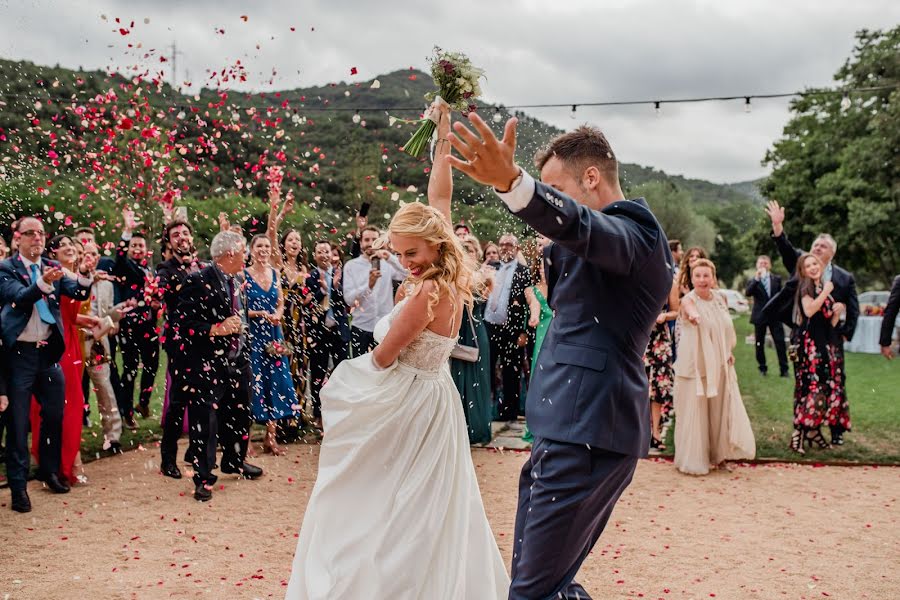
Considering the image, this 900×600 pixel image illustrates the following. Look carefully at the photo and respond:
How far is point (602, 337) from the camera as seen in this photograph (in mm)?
2574

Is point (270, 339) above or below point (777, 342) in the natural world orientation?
above

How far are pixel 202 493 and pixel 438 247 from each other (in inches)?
151

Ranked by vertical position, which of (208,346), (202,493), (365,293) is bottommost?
(202,493)

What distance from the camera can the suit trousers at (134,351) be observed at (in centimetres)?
955

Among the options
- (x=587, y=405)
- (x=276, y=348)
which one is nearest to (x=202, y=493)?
(x=276, y=348)

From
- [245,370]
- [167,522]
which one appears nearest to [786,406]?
[245,370]

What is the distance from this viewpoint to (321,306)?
9711 mm

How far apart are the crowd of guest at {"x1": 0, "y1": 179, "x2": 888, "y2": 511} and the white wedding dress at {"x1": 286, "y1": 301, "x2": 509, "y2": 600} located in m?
1.59

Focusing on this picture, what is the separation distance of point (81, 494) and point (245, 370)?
171 cm

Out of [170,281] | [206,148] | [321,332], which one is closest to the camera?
[170,281]

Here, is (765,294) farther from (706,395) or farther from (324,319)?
(324,319)

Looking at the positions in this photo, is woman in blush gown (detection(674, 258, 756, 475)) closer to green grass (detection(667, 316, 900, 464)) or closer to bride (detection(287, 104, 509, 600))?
green grass (detection(667, 316, 900, 464))

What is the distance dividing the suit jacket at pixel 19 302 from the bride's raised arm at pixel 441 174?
373 centimetres

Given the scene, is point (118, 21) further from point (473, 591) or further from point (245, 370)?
point (473, 591)
